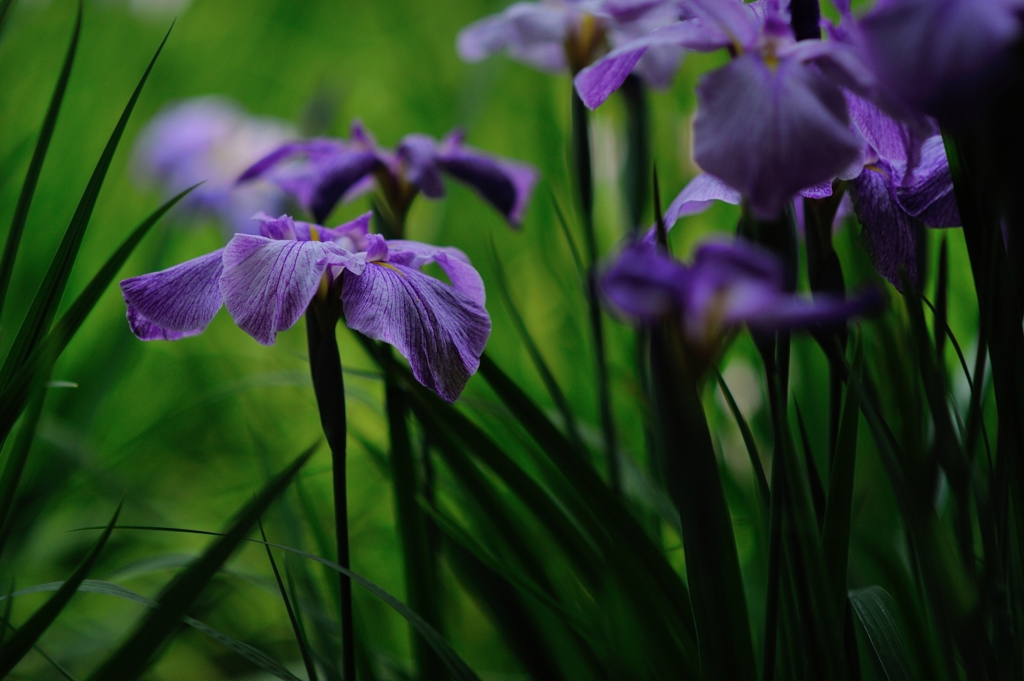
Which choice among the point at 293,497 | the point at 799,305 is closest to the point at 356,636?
the point at 799,305

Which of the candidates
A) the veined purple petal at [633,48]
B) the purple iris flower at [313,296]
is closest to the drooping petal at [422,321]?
the purple iris flower at [313,296]

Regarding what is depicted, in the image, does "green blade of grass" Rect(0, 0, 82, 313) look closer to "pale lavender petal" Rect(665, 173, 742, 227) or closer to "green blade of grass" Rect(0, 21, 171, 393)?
"green blade of grass" Rect(0, 21, 171, 393)

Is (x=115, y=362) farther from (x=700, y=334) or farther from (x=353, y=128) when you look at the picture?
(x=700, y=334)

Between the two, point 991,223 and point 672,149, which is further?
point 672,149

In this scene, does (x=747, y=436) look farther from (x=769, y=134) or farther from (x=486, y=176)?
(x=486, y=176)

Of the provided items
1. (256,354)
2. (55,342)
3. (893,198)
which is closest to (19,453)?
A: (55,342)

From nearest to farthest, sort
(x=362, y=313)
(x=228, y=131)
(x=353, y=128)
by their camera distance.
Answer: (x=362, y=313), (x=353, y=128), (x=228, y=131)

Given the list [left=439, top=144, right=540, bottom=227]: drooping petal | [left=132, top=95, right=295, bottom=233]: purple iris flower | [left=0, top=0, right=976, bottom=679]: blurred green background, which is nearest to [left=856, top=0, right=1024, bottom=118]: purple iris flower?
[left=0, top=0, right=976, bottom=679]: blurred green background
